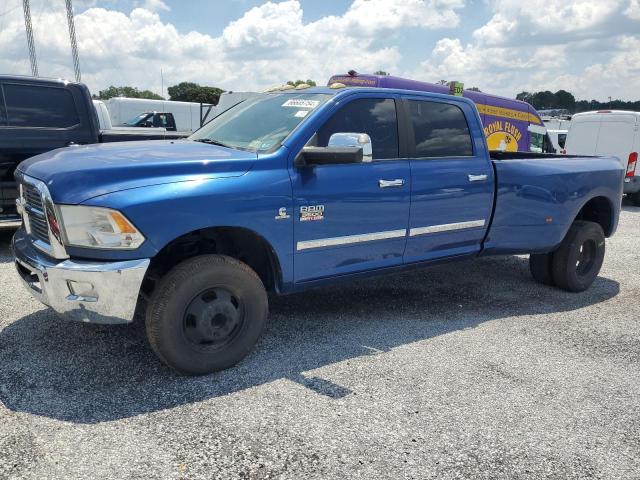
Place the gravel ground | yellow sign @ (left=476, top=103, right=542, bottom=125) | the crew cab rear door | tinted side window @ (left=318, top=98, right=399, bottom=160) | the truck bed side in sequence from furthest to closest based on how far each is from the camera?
yellow sign @ (left=476, top=103, right=542, bottom=125), the truck bed side, the crew cab rear door, tinted side window @ (left=318, top=98, right=399, bottom=160), the gravel ground

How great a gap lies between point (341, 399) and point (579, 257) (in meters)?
3.86

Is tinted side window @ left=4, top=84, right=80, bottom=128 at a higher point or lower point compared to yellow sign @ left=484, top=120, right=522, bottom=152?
higher

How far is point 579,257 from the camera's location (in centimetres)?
607

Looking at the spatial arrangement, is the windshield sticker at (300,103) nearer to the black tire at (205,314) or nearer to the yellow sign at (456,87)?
the black tire at (205,314)

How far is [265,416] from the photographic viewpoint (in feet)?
10.4

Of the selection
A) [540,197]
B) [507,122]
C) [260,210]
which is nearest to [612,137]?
[507,122]

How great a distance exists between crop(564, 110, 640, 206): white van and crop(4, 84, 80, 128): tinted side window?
1090 cm

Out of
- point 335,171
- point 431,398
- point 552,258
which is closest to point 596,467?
point 431,398

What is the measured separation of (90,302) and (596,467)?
9.42ft

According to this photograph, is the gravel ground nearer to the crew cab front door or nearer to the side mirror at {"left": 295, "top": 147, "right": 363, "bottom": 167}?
the crew cab front door

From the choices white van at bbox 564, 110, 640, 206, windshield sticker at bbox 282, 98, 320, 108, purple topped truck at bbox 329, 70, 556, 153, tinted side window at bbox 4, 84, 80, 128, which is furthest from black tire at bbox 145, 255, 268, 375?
white van at bbox 564, 110, 640, 206

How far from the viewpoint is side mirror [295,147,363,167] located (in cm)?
372

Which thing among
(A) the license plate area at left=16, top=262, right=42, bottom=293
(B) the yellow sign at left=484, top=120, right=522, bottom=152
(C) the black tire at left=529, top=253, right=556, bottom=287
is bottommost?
(C) the black tire at left=529, top=253, right=556, bottom=287

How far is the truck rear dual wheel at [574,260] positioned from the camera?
19.3ft
